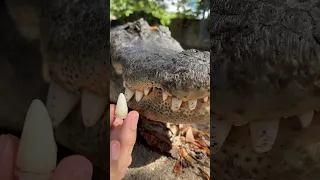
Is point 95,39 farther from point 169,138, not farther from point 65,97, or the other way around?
point 169,138

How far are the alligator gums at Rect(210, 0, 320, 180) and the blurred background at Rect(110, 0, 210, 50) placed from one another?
2.74 meters

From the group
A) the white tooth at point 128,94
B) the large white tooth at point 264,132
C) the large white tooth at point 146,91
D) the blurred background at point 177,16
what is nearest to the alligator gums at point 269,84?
the large white tooth at point 264,132

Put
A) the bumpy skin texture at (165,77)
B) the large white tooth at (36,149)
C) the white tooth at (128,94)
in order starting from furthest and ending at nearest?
the white tooth at (128,94) < the bumpy skin texture at (165,77) < the large white tooth at (36,149)

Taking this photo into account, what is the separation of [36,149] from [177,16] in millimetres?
3616

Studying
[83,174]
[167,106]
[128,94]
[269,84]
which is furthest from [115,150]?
[128,94]

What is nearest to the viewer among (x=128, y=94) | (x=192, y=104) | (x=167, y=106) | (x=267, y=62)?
(x=267, y=62)

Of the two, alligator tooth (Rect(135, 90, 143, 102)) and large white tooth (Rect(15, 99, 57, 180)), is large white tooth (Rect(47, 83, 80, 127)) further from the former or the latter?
alligator tooth (Rect(135, 90, 143, 102))

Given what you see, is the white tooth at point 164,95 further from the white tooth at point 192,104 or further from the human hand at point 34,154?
the human hand at point 34,154

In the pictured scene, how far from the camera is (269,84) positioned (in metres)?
0.52

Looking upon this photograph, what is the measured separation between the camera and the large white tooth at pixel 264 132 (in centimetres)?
56

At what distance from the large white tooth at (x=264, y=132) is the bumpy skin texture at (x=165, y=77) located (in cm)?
57

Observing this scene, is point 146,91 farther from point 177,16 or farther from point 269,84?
point 177,16

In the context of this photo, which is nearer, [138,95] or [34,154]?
[34,154]

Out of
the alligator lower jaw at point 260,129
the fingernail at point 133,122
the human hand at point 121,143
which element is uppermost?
the alligator lower jaw at point 260,129
